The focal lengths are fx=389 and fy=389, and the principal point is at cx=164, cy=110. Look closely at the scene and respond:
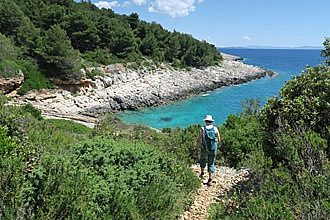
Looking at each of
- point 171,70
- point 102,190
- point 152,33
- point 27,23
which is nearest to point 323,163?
point 102,190

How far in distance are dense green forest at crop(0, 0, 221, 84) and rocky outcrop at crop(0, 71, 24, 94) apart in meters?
0.53

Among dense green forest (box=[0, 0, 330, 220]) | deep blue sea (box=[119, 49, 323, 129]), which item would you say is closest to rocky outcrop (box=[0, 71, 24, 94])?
deep blue sea (box=[119, 49, 323, 129])

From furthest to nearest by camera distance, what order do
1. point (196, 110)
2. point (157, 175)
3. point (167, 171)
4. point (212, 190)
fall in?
point (196, 110) < point (212, 190) < point (167, 171) < point (157, 175)

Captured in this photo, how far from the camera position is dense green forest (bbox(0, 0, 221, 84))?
126 feet

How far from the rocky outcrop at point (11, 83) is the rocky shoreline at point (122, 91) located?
1.08 metres

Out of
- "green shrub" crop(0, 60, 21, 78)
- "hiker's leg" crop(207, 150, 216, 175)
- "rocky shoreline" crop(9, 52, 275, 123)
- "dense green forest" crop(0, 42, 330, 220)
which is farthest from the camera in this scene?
"rocky shoreline" crop(9, 52, 275, 123)

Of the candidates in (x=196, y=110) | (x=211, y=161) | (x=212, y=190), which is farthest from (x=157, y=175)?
(x=196, y=110)

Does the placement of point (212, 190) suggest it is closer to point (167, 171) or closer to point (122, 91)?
point (167, 171)

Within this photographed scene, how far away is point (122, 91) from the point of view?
42312 millimetres

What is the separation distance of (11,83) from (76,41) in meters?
17.1

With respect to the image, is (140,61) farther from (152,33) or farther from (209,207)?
(209,207)

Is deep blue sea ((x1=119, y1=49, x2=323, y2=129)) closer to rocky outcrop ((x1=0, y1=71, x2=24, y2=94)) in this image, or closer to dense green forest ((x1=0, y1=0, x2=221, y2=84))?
dense green forest ((x1=0, y1=0, x2=221, y2=84))

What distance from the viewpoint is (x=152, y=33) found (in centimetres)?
6034

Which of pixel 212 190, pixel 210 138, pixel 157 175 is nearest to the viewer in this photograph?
pixel 157 175
